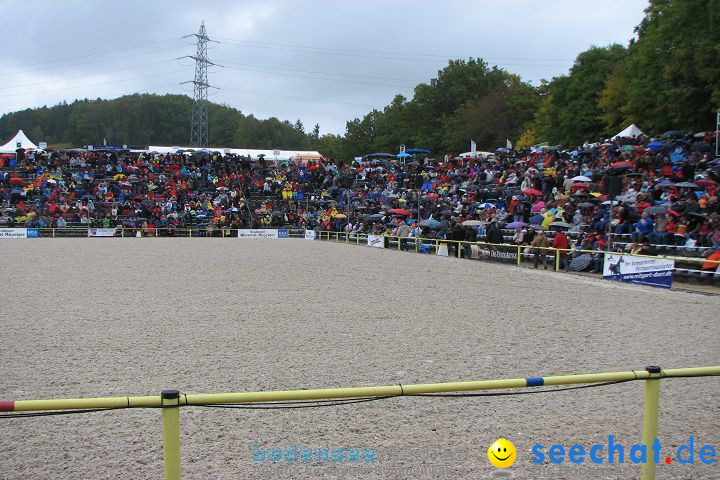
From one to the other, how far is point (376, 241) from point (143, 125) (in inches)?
5333

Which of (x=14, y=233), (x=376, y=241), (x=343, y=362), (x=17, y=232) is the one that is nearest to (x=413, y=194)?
(x=376, y=241)

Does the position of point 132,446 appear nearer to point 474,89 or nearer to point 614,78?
point 614,78

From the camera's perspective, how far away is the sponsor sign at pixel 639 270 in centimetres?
1747

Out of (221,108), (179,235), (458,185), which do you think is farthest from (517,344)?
(221,108)

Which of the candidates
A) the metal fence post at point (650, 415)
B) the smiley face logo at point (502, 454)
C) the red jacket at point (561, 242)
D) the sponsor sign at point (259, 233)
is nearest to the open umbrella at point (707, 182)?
the red jacket at point (561, 242)

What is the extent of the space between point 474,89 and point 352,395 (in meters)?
100

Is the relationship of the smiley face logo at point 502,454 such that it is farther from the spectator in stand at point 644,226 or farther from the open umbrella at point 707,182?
the open umbrella at point 707,182

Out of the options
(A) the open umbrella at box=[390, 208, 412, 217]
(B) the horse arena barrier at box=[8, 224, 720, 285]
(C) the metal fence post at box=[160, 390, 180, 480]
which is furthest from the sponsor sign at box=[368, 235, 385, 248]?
(C) the metal fence post at box=[160, 390, 180, 480]

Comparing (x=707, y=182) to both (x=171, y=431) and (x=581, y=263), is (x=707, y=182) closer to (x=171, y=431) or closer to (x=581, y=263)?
(x=581, y=263)

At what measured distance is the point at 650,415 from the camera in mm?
4211

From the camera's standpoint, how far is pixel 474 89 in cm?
9906

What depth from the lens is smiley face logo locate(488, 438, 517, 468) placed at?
5.20 meters

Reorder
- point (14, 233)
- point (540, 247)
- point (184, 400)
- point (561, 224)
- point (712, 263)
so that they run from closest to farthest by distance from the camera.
Result: point (184, 400) → point (712, 263) → point (540, 247) → point (561, 224) → point (14, 233)

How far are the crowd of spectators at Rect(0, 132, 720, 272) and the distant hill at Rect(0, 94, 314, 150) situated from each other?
93362mm
